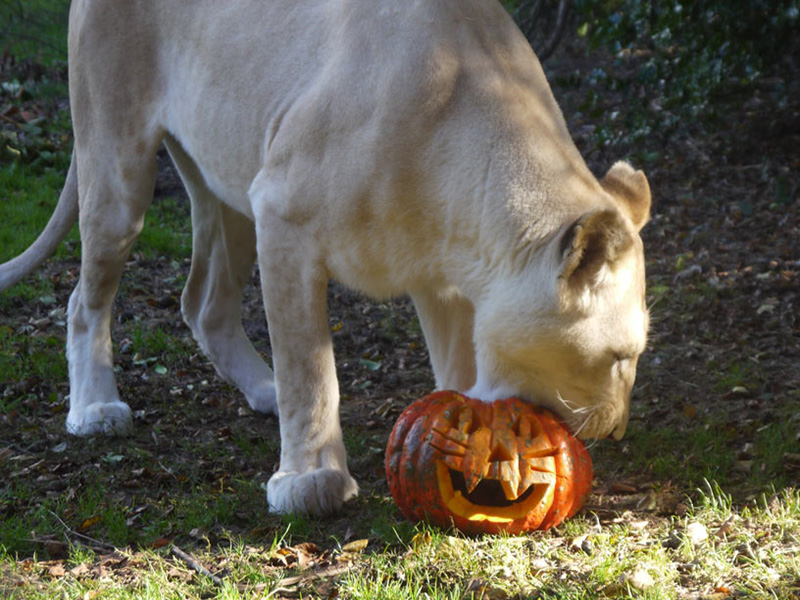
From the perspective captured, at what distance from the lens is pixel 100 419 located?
4285mm

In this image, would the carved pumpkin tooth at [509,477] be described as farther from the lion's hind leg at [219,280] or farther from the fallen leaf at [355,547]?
the lion's hind leg at [219,280]

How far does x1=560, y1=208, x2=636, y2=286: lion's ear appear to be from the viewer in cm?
281

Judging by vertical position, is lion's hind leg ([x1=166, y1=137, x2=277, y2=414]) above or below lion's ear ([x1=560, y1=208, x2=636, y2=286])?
below

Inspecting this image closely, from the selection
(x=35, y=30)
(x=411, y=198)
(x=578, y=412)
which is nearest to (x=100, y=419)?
(x=411, y=198)

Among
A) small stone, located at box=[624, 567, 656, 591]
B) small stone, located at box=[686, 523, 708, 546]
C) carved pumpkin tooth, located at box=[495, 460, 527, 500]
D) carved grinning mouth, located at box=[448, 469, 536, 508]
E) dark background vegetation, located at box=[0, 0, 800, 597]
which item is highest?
carved pumpkin tooth, located at box=[495, 460, 527, 500]

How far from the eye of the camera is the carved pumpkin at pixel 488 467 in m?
3.02

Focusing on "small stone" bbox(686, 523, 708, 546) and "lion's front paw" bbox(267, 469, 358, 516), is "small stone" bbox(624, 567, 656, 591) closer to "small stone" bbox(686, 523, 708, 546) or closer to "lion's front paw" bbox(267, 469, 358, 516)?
"small stone" bbox(686, 523, 708, 546)

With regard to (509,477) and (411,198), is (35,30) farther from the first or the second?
(509,477)

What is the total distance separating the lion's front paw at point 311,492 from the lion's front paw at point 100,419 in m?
1.14

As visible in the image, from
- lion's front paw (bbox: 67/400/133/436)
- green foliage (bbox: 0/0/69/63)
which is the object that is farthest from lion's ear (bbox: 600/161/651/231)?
green foliage (bbox: 0/0/69/63)

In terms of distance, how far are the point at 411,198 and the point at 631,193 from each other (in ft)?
2.32

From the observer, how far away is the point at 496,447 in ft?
9.96

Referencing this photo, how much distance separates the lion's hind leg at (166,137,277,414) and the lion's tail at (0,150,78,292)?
523mm

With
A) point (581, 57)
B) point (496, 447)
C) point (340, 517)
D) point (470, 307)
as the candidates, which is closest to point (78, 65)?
point (470, 307)
